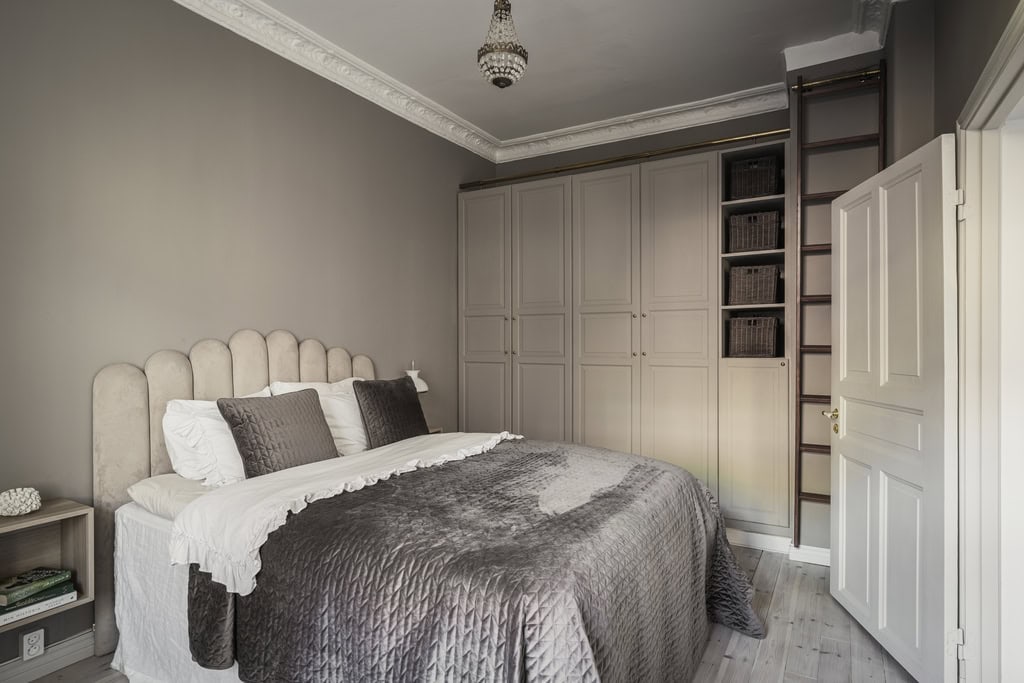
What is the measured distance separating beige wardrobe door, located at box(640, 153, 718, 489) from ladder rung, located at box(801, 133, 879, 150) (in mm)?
547

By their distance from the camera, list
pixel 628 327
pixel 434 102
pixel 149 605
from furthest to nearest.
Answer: pixel 434 102 → pixel 628 327 → pixel 149 605

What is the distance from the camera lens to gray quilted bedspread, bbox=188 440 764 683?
1320 millimetres

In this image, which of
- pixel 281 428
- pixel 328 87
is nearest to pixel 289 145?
pixel 328 87

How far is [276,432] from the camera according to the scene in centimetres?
234

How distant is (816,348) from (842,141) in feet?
3.79

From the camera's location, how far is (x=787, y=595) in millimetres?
2791

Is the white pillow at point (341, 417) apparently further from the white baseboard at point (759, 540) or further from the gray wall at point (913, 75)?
the gray wall at point (913, 75)

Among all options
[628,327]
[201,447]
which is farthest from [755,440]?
[201,447]

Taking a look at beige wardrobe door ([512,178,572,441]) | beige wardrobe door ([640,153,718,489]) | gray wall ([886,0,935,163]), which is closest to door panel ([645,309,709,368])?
beige wardrobe door ([640,153,718,489])

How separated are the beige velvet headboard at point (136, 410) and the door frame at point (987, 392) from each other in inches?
116

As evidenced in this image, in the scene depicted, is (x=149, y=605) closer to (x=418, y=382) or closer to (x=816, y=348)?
(x=418, y=382)

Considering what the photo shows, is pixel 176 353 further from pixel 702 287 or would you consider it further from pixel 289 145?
pixel 702 287

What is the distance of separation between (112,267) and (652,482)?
2364mm

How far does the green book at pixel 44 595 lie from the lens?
6.27ft
